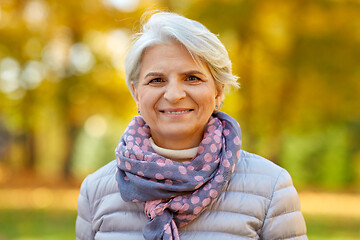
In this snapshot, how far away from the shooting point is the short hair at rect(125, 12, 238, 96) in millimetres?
2117

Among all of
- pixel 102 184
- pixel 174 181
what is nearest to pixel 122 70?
pixel 102 184

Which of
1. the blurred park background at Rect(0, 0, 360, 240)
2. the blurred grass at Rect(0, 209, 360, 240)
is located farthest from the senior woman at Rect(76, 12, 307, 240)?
the blurred park background at Rect(0, 0, 360, 240)

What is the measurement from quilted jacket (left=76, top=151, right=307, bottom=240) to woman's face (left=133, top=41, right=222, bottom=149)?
1.12ft

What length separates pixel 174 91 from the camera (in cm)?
212

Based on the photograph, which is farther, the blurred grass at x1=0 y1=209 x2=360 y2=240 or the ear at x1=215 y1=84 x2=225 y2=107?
the blurred grass at x1=0 y1=209 x2=360 y2=240

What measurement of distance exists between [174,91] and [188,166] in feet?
1.14

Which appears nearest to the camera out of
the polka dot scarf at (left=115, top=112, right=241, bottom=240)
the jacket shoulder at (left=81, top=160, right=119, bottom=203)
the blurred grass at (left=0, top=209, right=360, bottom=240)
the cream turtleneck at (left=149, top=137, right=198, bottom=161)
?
the polka dot scarf at (left=115, top=112, right=241, bottom=240)

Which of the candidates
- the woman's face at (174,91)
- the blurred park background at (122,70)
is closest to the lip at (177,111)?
the woman's face at (174,91)

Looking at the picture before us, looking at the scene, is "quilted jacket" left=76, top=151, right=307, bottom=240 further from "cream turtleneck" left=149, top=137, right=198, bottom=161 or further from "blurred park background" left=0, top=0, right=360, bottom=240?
"blurred park background" left=0, top=0, right=360, bottom=240

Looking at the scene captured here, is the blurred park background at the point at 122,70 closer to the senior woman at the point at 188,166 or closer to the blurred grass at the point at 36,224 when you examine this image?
the blurred grass at the point at 36,224

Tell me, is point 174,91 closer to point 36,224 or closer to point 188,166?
point 188,166

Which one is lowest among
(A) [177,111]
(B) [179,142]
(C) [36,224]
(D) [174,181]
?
(D) [174,181]

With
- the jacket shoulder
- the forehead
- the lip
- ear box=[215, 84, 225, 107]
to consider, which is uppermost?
the forehead

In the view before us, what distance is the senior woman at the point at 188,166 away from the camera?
2.09 m
